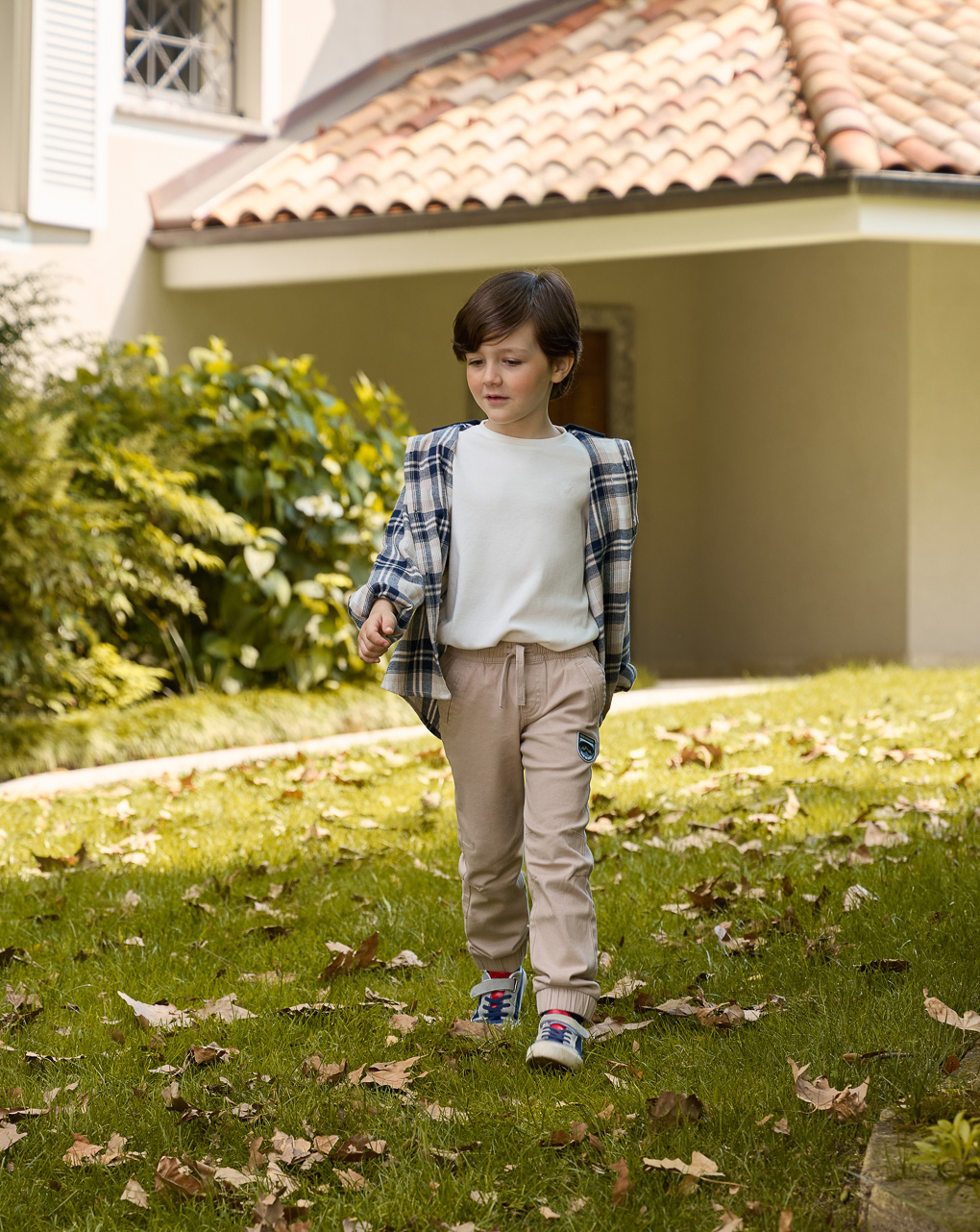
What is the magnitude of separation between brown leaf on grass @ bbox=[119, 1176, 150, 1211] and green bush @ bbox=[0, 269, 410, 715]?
4.37 m

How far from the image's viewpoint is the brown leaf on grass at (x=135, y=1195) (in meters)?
2.34

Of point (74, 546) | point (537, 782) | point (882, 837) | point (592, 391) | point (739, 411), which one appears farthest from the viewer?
point (592, 391)

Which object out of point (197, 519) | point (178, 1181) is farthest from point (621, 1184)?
point (197, 519)

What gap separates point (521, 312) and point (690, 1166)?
1.59m

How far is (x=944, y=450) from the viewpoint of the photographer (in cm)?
966

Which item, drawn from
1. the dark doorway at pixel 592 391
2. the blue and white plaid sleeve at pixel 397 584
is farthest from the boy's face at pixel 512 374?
the dark doorway at pixel 592 391

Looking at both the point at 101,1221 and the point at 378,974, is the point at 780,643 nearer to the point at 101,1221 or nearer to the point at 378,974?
the point at 378,974

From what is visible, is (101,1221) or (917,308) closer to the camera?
(101,1221)

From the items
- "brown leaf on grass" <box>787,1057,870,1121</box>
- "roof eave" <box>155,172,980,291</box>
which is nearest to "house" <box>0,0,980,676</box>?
"roof eave" <box>155,172,980,291</box>

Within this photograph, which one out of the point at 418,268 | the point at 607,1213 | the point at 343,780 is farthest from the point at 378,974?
the point at 418,268

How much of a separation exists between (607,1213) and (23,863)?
9.80ft

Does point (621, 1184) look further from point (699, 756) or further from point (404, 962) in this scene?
point (699, 756)

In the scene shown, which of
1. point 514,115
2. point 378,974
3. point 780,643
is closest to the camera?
point 378,974

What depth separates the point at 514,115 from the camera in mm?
9383
